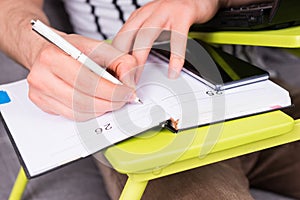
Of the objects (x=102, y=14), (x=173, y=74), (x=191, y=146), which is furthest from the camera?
(x=102, y=14)

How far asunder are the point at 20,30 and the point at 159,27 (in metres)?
0.25

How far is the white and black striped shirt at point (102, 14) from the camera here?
3.19ft

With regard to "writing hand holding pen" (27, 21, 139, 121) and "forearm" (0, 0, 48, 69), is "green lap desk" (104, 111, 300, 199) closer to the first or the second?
"writing hand holding pen" (27, 21, 139, 121)

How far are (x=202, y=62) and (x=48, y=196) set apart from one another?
36cm

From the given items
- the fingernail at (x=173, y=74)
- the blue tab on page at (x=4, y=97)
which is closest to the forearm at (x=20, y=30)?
the blue tab on page at (x=4, y=97)

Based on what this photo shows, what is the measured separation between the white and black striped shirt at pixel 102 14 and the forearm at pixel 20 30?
8cm

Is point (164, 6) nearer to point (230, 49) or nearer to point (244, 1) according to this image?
point (244, 1)

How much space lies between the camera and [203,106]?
646 mm

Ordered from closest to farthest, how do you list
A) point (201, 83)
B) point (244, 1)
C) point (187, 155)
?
point (187, 155) < point (201, 83) < point (244, 1)

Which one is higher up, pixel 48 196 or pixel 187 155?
pixel 187 155

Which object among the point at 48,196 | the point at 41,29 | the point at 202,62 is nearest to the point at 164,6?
the point at 202,62

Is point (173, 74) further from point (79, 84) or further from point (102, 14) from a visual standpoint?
point (102, 14)

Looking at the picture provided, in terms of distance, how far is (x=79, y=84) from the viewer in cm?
66

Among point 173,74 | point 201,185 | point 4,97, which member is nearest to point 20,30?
point 4,97
